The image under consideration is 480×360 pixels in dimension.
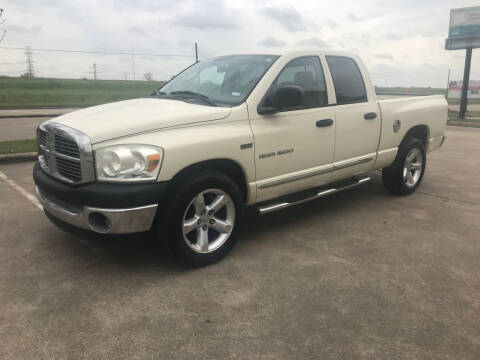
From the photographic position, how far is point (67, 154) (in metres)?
3.22

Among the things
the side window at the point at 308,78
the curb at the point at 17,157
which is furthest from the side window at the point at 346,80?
the curb at the point at 17,157

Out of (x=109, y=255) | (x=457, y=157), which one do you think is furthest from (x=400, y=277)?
(x=457, y=157)

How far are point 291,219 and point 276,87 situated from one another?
161 centimetres

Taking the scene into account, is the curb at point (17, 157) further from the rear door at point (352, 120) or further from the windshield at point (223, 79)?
the rear door at point (352, 120)

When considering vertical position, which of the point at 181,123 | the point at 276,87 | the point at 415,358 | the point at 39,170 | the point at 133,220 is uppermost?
the point at 276,87

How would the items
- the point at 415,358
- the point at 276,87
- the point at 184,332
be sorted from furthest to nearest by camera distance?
the point at 276,87, the point at 184,332, the point at 415,358

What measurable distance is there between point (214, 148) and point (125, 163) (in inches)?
29.3

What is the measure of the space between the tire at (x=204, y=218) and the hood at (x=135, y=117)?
487 millimetres

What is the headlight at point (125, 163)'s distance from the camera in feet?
9.88

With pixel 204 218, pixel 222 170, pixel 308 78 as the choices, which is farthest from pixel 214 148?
pixel 308 78

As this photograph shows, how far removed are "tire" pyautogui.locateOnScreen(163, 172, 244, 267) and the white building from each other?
42.1 m

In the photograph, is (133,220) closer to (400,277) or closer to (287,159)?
(287,159)

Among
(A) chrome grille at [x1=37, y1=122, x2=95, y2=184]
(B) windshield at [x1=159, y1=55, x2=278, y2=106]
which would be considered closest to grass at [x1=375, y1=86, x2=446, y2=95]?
(B) windshield at [x1=159, y1=55, x2=278, y2=106]

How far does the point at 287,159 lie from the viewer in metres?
4.00
